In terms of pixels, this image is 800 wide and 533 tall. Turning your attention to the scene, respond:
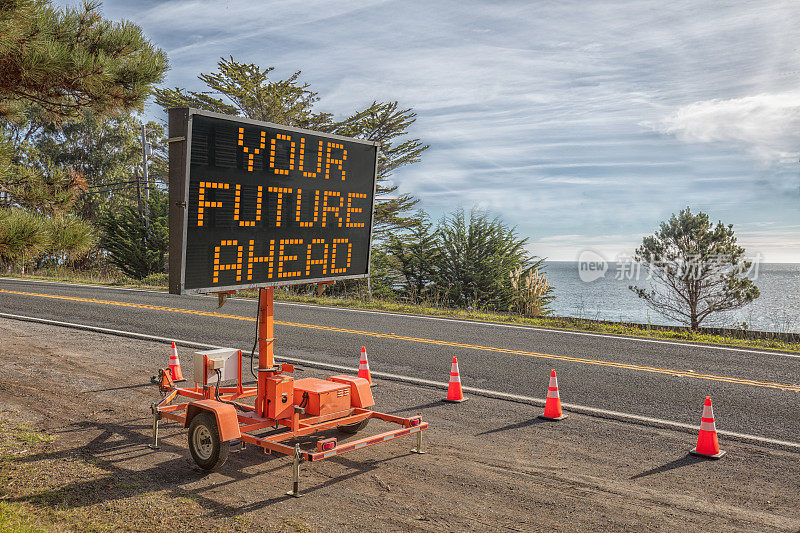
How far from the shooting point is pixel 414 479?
20.3 ft

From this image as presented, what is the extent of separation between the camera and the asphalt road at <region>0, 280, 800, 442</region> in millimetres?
9242

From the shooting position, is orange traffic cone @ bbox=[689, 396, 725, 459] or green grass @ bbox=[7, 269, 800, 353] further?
green grass @ bbox=[7, 269, 800, 353]

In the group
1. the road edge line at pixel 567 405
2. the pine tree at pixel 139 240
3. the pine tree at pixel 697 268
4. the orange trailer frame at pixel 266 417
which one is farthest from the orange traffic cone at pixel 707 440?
the pine tree at pixel 139 240

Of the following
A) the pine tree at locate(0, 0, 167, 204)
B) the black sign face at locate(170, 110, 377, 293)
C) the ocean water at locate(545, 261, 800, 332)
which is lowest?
the ocean water at locate(545, 261, 800, 332)

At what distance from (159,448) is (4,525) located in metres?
2.18

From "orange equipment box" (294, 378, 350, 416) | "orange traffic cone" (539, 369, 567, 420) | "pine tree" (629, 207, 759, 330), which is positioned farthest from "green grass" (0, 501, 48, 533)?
"pine tree" (629, 207, 759, 330)

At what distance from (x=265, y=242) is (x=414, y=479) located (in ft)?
9.82

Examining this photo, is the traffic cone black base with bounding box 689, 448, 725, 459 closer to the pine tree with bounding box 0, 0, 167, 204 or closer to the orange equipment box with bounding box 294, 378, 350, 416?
the orange equipment box with bounding box 294, 378, 350, 416

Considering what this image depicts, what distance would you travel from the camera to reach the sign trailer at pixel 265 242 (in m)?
6.03

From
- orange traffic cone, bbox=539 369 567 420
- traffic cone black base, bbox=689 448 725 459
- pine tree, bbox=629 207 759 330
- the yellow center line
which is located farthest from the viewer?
pine tree, bbox=629 207 759 330

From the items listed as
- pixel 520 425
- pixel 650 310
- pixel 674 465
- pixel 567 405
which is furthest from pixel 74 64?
pixel 650 310

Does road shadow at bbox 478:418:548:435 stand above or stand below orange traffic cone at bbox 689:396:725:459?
below

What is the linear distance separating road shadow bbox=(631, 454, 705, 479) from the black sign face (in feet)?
13.6

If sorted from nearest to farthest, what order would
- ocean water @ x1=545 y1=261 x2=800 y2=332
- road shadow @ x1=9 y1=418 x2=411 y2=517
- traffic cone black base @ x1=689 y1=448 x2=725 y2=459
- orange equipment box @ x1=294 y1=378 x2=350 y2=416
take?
1. road shadow @ x1=9 y1=418 x2=411 y2=517
2. orange equipment box @ x1=294 y1=378 x2=350 y2=416
3. traffic cone black base @ x1=689 y1=448 x2=725 y2=459
4. ocean water @ x1=545 y1=261 x2=800 y2=332
